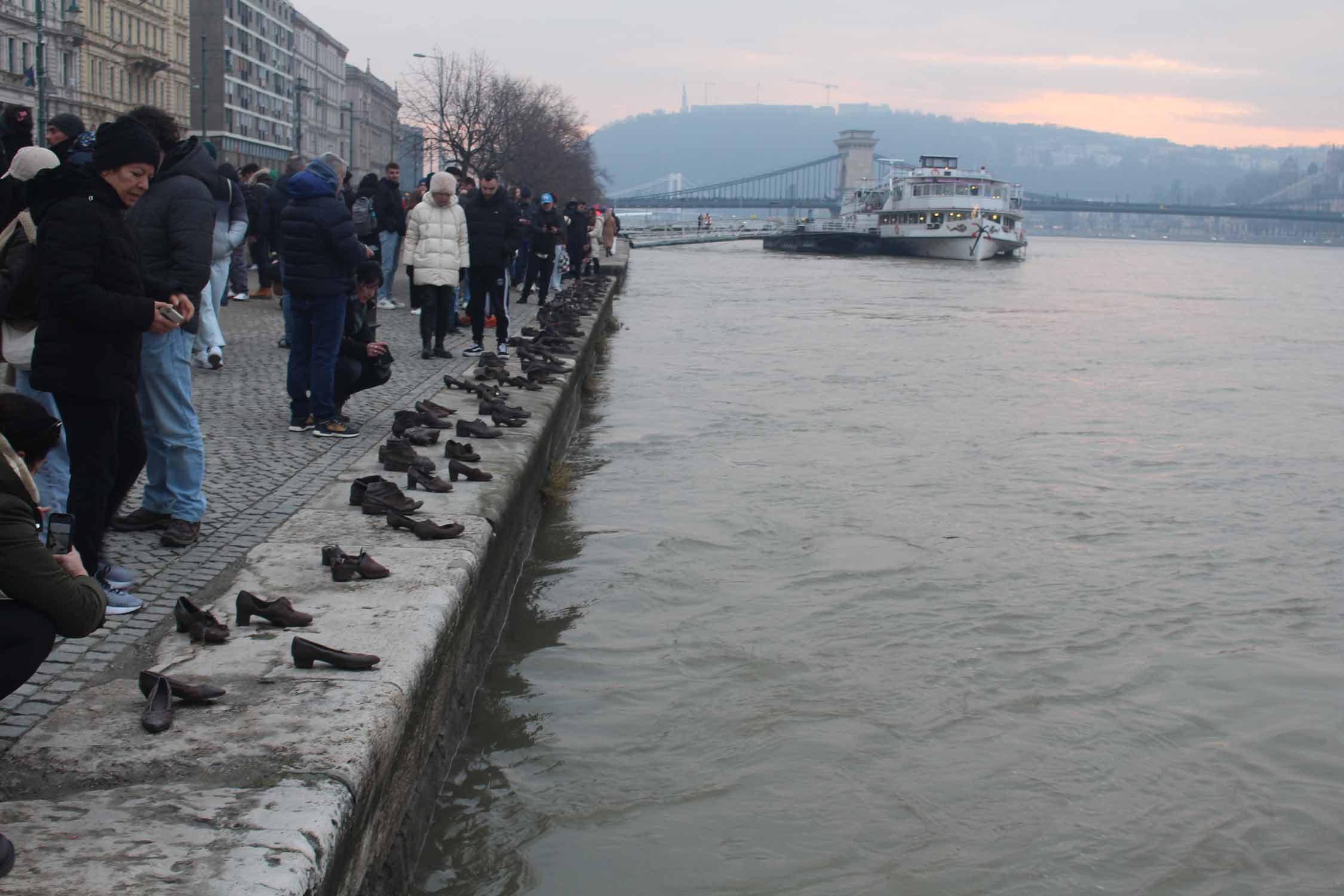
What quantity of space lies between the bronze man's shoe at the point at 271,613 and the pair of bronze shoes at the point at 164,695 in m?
0.51

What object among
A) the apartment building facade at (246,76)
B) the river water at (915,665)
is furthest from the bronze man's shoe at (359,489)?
the apartment building facade at (246,76)

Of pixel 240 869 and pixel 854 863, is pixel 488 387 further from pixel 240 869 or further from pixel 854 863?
pixel 240 869

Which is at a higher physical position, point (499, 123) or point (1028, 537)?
point (499, 123)

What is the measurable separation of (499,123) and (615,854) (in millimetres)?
48190

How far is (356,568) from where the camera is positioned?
172 inches

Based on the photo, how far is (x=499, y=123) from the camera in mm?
50219

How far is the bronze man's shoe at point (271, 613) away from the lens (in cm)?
387

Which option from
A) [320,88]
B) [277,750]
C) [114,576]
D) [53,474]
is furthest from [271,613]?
[320,88]

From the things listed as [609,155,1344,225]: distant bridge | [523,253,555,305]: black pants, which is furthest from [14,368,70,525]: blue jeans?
[609,155,1344,225]: distant bridge

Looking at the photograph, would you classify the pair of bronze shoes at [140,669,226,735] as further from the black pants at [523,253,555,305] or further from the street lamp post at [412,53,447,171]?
the street lamp post at [412,53,447,171]

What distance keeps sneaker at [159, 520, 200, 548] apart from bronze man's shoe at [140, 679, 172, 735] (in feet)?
6.11

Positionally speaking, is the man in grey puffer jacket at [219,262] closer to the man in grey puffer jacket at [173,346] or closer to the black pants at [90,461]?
the man in grey puffer jacket at [173,346]

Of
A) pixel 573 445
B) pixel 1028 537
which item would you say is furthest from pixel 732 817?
pixel 573 445

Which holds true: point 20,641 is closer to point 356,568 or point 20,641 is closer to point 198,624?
point 198,624
